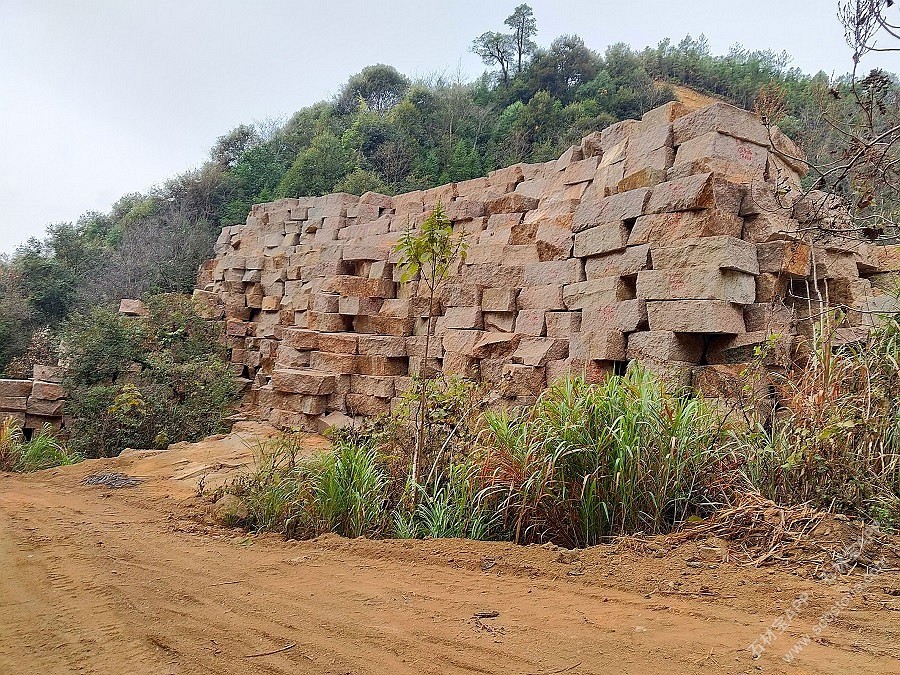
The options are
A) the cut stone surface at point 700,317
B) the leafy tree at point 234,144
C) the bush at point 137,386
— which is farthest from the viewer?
the leafy tree at point 234,144

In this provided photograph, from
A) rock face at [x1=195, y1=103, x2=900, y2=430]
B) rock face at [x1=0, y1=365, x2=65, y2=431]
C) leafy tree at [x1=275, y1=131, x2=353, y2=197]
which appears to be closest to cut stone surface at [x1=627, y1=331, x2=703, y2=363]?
rock face at [x1=195, y1=103, x2=900, y2=430]

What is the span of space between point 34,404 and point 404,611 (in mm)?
10634

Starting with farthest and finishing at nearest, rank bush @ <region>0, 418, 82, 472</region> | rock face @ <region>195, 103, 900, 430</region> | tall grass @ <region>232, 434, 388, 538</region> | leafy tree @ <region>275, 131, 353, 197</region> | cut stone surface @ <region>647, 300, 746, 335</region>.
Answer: leafy tree @ <region>275, 131, 353, 197</region>, bush @ <region>0, 418, 82, 472</region>, rock face @ <region>195, 103, 900, 430</region>, cut stone surface @ <region>647, 300, 746, 335</region>, tall grass @ <region>232, 434, 388, 538</region>

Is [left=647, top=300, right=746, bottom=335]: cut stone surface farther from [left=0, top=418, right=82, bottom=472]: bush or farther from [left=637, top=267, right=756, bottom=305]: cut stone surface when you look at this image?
[left=0, top=418, right=82, bottom=472]: bush

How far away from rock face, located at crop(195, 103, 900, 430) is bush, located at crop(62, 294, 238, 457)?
3.78 feet

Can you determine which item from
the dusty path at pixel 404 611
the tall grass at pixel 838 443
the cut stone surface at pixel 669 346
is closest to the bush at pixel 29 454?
the dusty path at pixel 404 611

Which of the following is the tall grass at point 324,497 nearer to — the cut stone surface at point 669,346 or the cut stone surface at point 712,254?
the cut stone surface at point 669,346

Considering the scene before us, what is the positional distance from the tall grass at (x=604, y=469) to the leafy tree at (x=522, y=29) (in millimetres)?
29529

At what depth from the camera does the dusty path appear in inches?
88.2

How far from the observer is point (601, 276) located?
6.50 meters

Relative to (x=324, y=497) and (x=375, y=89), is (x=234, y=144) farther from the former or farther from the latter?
(x=324, y=497)

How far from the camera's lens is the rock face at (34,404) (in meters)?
10.6

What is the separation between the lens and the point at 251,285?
46.3 feet

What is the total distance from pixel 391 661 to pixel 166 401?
8.45 meters
